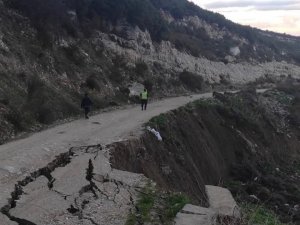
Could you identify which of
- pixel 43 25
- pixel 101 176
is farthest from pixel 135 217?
pixel 43 25

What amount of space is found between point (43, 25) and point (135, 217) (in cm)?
2611

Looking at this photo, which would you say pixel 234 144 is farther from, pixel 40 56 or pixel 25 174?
pixel 25 174

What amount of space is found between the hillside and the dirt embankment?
5.27 meters

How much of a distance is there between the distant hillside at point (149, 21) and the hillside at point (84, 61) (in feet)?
0.30

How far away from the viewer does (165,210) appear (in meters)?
10.5

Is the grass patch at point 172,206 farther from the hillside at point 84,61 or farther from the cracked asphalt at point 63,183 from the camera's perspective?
the hillside at point 84,61

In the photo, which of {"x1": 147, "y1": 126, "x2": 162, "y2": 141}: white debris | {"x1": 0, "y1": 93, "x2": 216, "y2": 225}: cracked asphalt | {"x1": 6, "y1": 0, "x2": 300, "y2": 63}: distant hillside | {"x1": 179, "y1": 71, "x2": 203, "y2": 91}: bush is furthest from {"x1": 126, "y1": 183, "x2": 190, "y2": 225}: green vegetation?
{"x1": 179, "y1": 71, "x2": 203, "y2": 91}: bush

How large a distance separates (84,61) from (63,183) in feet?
81.5

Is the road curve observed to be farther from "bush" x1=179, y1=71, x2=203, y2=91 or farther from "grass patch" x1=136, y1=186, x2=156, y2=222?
"bush" x1=179, y1=71, x2=203, y2=91

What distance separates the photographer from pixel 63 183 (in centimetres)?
1205

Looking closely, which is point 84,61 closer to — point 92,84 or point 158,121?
point 92,84

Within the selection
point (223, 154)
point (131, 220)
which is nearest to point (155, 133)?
point (223, 154)

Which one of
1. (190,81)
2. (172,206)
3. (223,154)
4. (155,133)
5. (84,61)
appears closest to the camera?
(172,206)

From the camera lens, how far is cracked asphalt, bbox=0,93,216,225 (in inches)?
388
